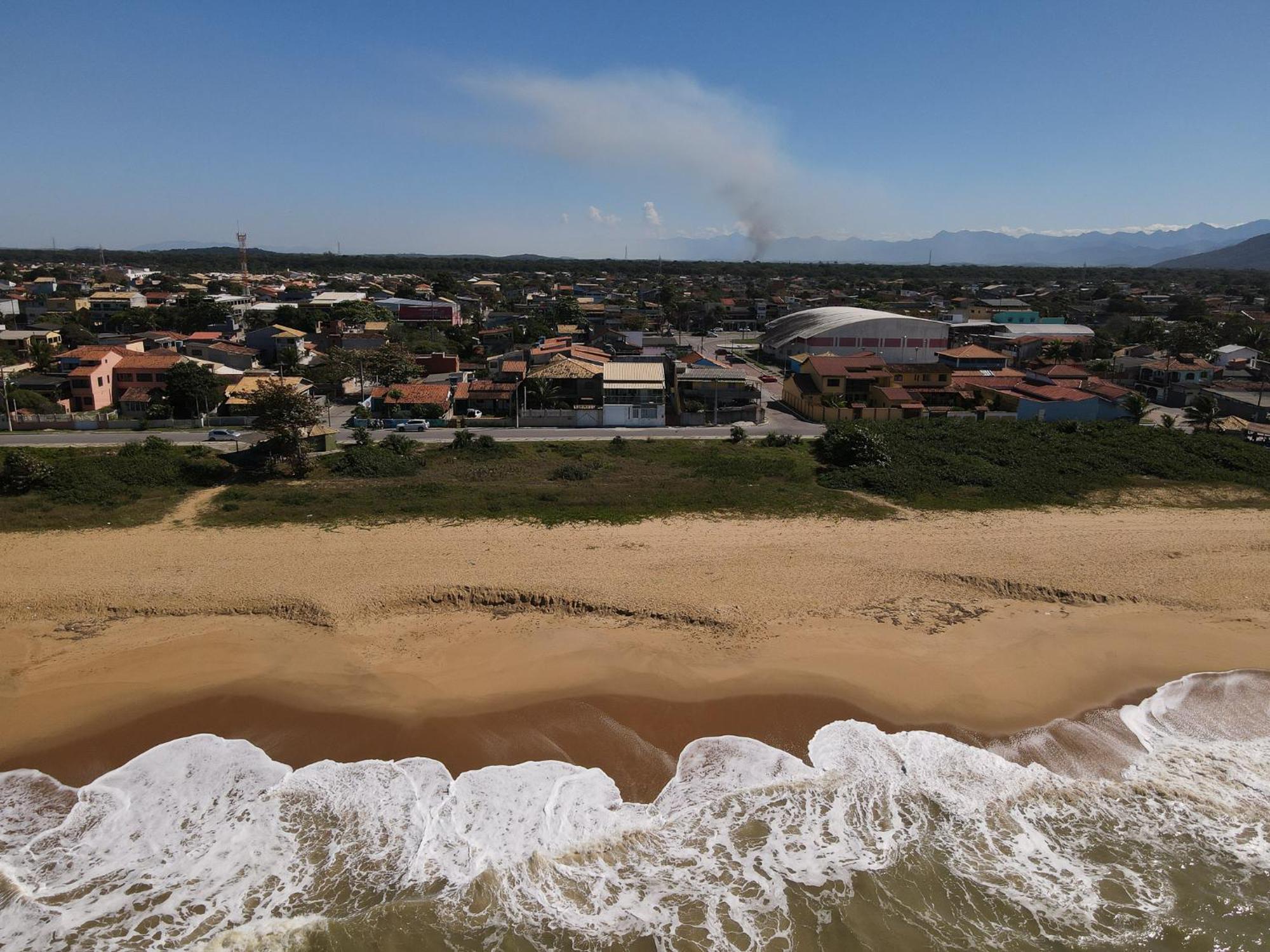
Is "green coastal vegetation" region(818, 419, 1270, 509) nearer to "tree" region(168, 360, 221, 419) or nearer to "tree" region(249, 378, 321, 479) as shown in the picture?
"tree" region(249, 378, 321, 479)

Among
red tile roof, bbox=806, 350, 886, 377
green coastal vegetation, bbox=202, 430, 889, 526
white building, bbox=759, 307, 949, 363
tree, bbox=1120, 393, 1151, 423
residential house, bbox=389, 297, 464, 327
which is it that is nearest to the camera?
green coastal vegetation, bbox=202, 430, 889, 526

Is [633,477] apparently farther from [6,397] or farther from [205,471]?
[6,397]

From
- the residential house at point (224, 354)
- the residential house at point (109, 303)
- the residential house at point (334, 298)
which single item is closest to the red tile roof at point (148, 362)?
the residential house at point (224, 354)

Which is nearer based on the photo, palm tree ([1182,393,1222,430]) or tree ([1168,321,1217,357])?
palm tree ([1182,393,1222,430])

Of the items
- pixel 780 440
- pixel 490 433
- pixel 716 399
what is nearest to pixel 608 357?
pixel 716 399

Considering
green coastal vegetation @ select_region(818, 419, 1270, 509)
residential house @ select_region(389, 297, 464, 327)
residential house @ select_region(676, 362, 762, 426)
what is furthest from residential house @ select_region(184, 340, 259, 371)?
green coastal vegetation @ select_region(818, 419, 1270, 509)

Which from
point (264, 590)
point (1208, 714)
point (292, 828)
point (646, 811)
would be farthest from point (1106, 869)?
point (264, 590)

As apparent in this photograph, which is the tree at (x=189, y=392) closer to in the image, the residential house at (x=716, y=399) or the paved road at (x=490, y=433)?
the paved road at (x=490, y=433)

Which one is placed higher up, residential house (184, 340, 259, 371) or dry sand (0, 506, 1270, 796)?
residential house (184, 340, 259, 371)
